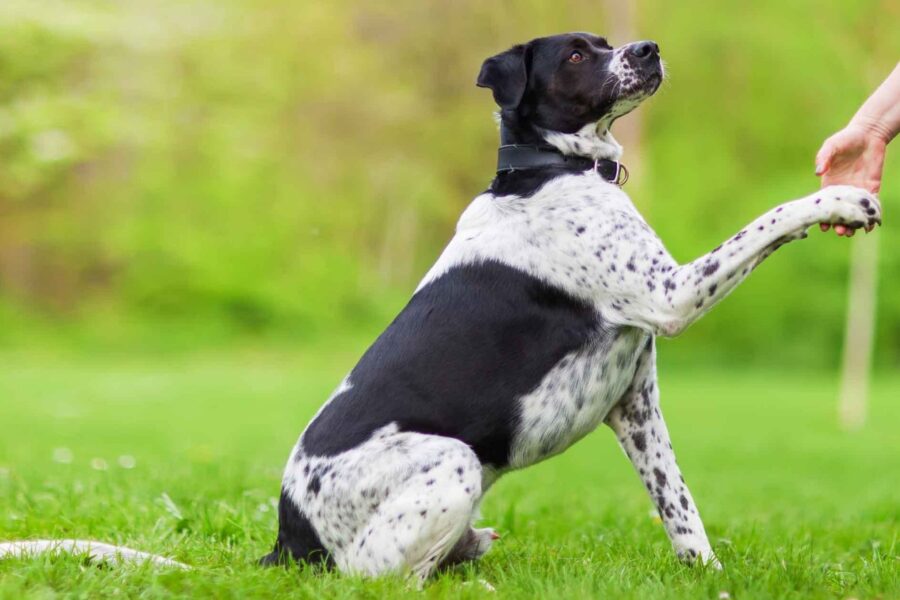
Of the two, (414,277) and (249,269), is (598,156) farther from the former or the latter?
(414,277)

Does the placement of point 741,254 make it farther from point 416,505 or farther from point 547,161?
point 416,505

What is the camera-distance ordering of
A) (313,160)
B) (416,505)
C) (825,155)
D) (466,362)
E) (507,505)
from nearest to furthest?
(416,505) → (466,362) → (825,155) → (507,505) → (313,160)

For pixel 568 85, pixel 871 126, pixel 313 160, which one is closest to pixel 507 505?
pixel 568 85

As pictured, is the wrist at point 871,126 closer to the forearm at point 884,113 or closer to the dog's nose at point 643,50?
the forearm at point 884,113

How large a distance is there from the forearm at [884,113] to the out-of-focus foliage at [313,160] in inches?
574

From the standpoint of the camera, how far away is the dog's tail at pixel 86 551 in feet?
10.6

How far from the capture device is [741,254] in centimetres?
321

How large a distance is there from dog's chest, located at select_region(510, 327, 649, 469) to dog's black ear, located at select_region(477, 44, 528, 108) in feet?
2.99

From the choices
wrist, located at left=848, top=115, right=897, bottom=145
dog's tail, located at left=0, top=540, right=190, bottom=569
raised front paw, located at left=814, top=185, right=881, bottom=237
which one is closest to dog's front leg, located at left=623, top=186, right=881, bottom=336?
raised front paw, located at left=814, top=185, right=881, bottom=237

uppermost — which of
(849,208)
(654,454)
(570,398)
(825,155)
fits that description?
(825,155)

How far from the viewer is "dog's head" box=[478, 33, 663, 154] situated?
370cm

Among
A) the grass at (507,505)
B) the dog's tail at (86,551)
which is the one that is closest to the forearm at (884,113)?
the grass at (507,505)

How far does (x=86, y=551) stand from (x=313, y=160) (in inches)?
936

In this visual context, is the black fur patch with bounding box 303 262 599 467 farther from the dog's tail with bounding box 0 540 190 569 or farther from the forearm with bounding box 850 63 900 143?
the forearm with bounding box 850 63 900 143
